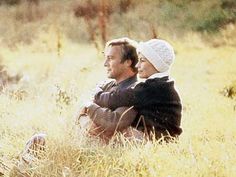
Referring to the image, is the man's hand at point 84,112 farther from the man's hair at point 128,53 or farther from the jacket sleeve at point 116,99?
the man's hair at point 128,53

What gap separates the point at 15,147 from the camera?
4.41 m

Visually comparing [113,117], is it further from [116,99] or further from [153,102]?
[153,102]

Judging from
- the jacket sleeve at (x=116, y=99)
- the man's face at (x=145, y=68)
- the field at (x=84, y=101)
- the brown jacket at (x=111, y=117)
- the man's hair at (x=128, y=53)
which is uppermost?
the man's hair at (x=128, y=53)

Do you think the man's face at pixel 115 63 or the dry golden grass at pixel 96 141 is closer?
the dry golden grass at pixel 96 141

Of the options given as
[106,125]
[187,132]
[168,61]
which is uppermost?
[168,61]

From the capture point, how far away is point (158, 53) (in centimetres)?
396

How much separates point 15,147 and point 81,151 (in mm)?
780

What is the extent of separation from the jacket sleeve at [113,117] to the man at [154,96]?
0.13 feet

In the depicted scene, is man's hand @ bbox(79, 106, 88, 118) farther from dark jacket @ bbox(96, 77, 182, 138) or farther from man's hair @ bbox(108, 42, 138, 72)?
man's hair @ bbox(108, 42, 138, 72)

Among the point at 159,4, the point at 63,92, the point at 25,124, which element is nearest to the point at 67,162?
the point at 25,124

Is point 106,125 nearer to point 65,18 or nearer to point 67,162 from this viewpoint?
point 67,162

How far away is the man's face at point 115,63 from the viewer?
406 cm

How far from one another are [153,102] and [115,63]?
376 millimetres

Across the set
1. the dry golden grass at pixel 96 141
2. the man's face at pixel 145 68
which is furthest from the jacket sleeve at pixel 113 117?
the man's face at pixel 145 68
